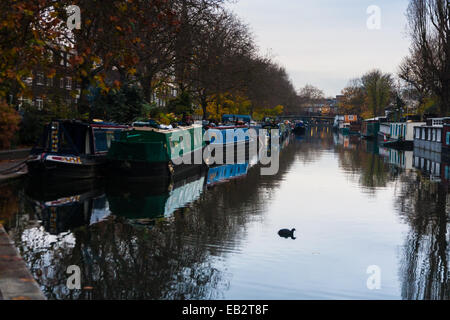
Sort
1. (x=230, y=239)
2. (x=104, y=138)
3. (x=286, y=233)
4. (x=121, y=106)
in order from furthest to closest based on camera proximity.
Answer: (x=121, y=106), (x=104, y=138), (x=286, y=233), (x=230, y=239)

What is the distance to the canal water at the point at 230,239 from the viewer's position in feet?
30.2

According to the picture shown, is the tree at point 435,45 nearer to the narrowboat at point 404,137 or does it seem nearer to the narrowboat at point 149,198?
the narrowboat at point 404,137

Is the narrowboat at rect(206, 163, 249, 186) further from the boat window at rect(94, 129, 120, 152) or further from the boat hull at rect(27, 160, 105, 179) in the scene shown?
the boat hull at rect(27, 160, 105, 179)

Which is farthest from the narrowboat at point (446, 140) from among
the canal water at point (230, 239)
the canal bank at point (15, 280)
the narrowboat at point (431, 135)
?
the canal bank at point (15, 280)

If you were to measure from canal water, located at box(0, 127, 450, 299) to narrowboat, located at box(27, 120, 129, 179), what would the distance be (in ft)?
1.89

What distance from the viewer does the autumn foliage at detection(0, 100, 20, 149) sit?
24.6 metres

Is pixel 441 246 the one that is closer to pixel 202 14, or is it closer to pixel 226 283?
pixel 226 283

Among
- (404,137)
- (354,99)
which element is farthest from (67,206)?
(354,99)

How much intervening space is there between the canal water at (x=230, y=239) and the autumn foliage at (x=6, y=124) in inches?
224

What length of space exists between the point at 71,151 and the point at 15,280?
14086mm

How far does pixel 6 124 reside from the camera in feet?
82.0

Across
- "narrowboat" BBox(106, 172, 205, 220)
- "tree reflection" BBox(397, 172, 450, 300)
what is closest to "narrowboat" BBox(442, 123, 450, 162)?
"tree reflection" BBox(397, 172, 450, 300)

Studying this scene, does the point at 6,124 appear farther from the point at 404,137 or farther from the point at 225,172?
the point at 404,137
